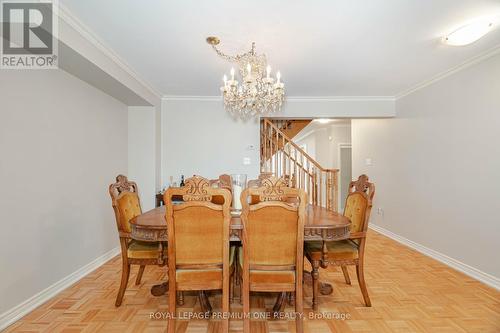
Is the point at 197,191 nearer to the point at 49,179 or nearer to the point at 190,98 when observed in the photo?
the point at 49,179

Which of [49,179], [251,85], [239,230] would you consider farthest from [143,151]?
[239,230]

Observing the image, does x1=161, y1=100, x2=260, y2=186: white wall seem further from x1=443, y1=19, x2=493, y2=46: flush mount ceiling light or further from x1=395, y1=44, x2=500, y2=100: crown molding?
x1=443, y1=19, x2=493, y2=46: flush mount ceiling light

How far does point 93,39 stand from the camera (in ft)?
7.36

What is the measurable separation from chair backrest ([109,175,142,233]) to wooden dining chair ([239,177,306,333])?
3.78ft

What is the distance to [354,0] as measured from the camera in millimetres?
1775

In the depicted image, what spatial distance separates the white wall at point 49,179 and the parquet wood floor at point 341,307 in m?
0.32

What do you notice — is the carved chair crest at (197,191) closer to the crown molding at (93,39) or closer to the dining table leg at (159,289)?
the dining table leg at (159,289)

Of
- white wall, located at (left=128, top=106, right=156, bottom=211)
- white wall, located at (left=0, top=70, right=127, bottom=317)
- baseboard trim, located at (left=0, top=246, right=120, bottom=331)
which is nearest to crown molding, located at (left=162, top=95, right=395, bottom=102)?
white wall, located at (left=128, top=106, right=156, bottom=211)

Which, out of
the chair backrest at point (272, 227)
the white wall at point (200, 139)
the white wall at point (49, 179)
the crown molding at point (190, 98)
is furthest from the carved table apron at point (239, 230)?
the crown molding at point (190, 98)

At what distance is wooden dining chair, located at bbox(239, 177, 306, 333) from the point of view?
1.58 m

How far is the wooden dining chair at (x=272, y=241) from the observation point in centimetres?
158

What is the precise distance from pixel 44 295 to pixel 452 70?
16.2ft

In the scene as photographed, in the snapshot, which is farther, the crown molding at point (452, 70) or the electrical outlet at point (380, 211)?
the electrical outlet at point (380, 211)

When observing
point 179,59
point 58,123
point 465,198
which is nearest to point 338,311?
point 465,198
